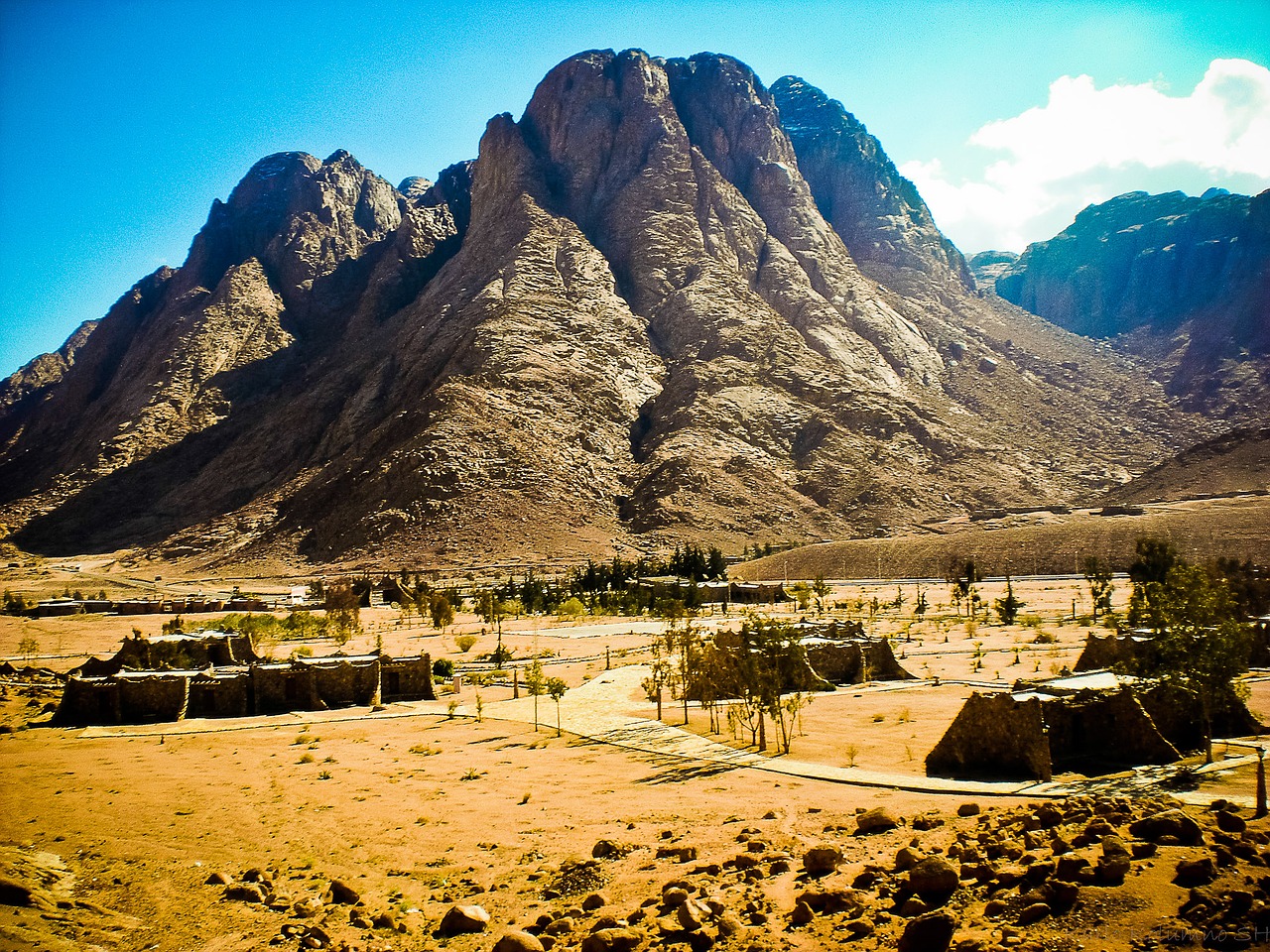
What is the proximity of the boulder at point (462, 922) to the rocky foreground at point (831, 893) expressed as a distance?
2 centimetres

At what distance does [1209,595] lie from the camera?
1648cm

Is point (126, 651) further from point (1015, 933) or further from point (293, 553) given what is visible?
point (293, 553)

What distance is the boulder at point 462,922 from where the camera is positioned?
35.0ft

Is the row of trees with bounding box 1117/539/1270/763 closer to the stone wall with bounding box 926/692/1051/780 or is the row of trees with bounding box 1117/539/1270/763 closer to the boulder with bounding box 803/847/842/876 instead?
the stone wall with bounding box 926/692/1051/780

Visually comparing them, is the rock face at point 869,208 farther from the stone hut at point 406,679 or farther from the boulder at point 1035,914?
the boulder at point 1035,914

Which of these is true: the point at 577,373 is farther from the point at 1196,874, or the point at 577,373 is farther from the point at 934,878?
the point at 1196,874

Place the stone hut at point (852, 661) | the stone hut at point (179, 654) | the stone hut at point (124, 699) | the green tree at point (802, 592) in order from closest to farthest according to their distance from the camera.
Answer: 1. the stone hut at point (124, 699)
2. the stone hut at point (852, 661)
3. the stone hut at point (179, 654)
4. the green tree at point (802, 592)

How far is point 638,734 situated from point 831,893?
526 inches

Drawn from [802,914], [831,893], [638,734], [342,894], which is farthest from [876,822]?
[638,734]

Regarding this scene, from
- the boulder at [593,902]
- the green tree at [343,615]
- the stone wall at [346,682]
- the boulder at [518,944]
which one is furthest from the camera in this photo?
the green tree at [343,615]

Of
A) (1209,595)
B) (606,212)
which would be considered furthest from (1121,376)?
(1209,595)

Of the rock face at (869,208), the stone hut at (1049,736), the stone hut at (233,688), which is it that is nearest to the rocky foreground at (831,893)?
the stone hut at (1049,736)

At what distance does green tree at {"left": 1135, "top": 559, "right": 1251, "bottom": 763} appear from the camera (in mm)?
15984

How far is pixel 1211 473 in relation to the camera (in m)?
100
